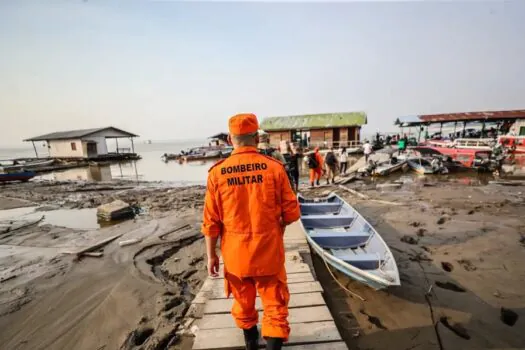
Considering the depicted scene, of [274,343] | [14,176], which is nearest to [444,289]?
[274,343]

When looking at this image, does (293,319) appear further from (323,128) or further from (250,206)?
(323,128)

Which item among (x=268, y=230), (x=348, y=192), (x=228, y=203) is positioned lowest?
(x=348, y=192)

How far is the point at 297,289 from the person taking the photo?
339cm

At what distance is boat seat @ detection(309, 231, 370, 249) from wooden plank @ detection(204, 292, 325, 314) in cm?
162

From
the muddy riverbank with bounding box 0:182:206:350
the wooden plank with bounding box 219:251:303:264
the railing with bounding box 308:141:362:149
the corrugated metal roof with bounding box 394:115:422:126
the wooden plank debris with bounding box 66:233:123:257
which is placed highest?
the corrugated metal roof with bounding box 394:115:422:126

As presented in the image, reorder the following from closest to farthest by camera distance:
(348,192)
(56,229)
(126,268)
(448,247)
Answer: (126,268) < (448,247) < (56,229) < (348,192)

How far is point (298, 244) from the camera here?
16.4 ft

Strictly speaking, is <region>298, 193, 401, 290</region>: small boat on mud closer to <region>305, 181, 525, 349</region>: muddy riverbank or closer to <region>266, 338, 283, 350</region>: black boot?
<region>305, 181, 525, 349</region>: muddy riverbank

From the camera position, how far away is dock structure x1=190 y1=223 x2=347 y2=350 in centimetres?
246

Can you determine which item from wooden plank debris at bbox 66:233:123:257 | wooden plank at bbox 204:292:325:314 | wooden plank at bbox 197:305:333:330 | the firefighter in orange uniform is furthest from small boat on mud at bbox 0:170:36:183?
the firefighter in orange uniform

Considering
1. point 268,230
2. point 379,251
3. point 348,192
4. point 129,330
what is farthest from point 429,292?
point 348,192

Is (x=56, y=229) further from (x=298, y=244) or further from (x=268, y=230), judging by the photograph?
(x=268, y=230)

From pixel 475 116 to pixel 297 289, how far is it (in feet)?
98.4

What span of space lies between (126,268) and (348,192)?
9.90m
